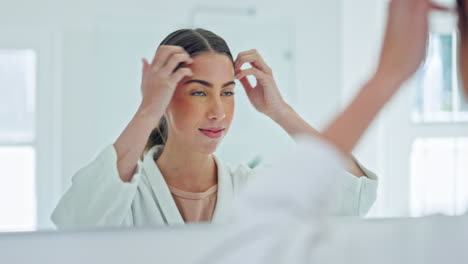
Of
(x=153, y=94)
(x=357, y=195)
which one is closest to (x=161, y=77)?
(x=153, y=94)

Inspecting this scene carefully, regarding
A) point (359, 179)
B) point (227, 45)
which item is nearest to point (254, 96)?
point (227, 45)

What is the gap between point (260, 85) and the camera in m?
0.73

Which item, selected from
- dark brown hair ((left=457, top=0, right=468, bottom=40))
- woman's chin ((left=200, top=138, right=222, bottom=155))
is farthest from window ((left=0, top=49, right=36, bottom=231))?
dark brown hair ((left=457, top=0, right=468, bottom=40))

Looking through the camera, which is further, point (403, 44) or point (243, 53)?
point (243, 53)

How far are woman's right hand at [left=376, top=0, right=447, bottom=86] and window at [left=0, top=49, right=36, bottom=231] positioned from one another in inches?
Answer: 17.3

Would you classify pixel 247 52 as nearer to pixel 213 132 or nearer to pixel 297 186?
pixel 213 132

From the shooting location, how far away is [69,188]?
705 millimetres

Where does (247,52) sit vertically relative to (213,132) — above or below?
above

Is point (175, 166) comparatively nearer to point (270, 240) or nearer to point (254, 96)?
point (254, 96)

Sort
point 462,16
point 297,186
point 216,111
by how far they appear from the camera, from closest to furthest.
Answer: point 297,186 → point 462,16 → point 216,111

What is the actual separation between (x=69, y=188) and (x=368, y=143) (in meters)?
0.41

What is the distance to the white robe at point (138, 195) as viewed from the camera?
2.32 ft

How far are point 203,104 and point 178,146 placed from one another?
0.22 feet

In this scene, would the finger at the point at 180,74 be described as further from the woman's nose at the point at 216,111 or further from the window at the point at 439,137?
the window at the point at 439,137
